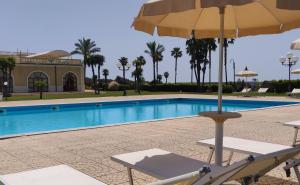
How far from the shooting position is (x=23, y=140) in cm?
706

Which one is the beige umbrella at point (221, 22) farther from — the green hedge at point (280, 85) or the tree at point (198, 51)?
the tree at point (198, 51)

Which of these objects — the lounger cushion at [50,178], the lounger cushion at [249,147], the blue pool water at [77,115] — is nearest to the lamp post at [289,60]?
the blue pool water at [77,115]

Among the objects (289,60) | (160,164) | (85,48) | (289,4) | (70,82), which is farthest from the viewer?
(85,48)

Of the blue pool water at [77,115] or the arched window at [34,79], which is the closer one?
the blue pool water at [77,115]

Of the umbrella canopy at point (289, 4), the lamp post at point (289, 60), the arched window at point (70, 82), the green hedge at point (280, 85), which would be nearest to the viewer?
the umbrella canopy at point (289, 4)

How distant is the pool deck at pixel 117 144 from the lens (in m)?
4.76

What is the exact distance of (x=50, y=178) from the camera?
286 centimetres

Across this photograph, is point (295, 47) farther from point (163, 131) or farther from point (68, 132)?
point (68, 132)

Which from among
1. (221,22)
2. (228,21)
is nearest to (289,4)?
(221,22)

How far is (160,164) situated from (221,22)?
1.78 m

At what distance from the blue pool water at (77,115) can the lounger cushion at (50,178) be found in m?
8.51

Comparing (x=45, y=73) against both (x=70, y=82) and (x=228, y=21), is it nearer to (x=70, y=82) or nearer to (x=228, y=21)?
(x=70, y=82)

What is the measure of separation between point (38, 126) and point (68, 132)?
5083 mm

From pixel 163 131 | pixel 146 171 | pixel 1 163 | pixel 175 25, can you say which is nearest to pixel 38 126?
pixel 163 131
